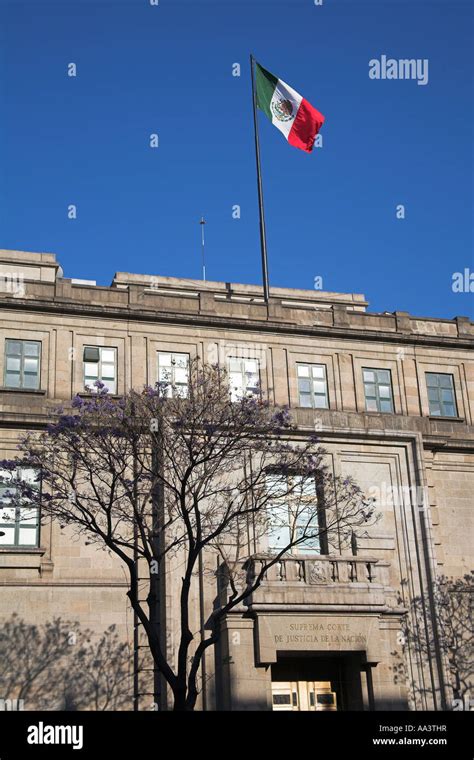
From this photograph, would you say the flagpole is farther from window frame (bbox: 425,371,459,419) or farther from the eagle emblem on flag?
window frame (bbox: 425,371,459,419)

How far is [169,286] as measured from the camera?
45031mm

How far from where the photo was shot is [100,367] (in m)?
33.1

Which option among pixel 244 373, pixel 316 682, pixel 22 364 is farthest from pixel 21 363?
pixel 316 682

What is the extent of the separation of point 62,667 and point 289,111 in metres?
23.6

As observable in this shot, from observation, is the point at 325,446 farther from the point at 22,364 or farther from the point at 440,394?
the point at 22,364

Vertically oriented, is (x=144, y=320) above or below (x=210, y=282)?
below

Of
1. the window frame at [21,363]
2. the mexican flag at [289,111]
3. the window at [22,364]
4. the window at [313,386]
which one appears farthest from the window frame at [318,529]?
the mexican flag at [289,111]

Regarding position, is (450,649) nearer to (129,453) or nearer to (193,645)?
(193,645)

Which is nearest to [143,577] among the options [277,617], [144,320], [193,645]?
[193,645]

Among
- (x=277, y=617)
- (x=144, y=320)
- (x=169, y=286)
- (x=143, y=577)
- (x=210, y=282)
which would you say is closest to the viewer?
(x=277, y=617)

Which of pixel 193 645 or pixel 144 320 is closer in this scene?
pixel 193 645
